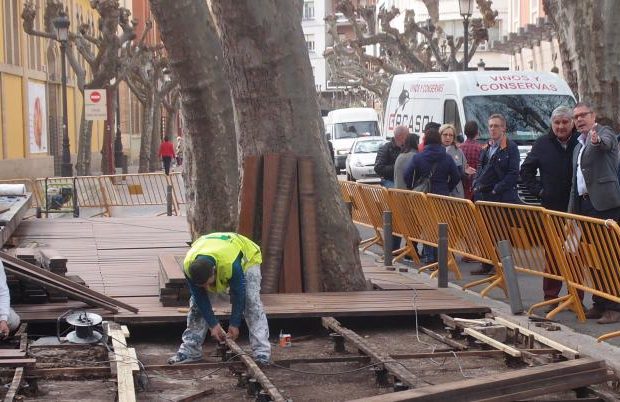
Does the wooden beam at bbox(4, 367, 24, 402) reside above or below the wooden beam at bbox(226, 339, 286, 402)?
above

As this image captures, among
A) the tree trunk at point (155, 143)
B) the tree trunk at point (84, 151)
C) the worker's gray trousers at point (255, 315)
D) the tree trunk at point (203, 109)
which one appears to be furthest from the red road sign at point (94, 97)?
the worker's gray trousers at point (255, 315)

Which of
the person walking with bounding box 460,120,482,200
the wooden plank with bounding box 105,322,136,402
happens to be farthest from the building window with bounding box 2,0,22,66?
the wooden plank with bounding box 105,322,136,402

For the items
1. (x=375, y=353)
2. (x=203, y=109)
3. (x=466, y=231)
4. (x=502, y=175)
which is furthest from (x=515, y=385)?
(x=203, y=109)

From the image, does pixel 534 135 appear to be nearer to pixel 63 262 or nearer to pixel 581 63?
pixel 581 63

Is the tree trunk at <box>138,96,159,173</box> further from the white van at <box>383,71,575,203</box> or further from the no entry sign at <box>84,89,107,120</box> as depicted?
the white van at <box>383,71,575,203</box>

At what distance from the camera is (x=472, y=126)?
1803 centimetres

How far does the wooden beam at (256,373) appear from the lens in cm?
848

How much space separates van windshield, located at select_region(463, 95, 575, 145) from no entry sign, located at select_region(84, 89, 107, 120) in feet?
54.4

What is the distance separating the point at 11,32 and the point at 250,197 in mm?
32394

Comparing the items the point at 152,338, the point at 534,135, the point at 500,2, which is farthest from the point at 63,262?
the point at 500,2

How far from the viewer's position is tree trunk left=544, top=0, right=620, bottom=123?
17.5m

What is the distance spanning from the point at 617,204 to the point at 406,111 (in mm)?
14173

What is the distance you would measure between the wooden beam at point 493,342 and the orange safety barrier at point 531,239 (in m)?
0.97

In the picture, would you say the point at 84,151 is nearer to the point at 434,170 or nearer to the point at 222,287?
the point at 434,170
